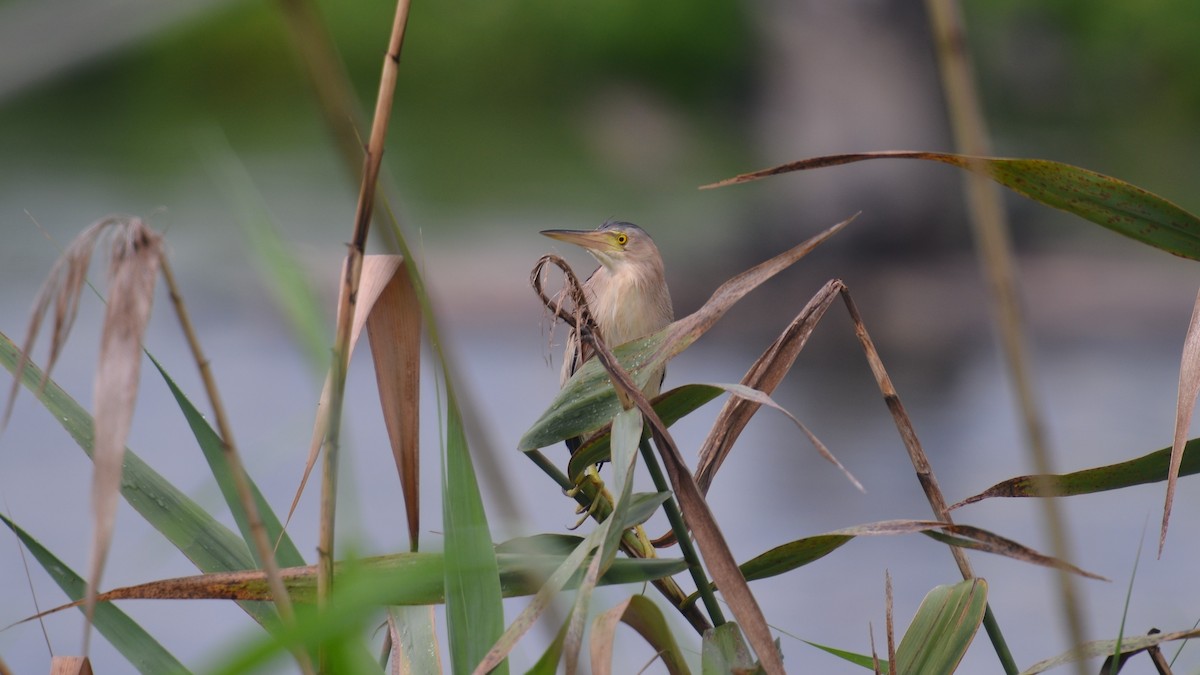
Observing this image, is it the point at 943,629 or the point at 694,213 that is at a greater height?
the point at 694,213

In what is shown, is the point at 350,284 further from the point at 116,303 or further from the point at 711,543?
the point at 711,543

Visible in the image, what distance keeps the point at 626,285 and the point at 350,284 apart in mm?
924

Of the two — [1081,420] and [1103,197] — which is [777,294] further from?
[1103,197]

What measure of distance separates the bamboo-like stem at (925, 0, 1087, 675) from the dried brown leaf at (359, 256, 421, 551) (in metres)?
0.29

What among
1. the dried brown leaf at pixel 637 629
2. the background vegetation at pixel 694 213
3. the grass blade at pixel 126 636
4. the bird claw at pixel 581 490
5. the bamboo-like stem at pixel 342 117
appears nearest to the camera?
the bamboo-like stem at pixel 342 117

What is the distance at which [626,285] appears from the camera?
1.33 meters

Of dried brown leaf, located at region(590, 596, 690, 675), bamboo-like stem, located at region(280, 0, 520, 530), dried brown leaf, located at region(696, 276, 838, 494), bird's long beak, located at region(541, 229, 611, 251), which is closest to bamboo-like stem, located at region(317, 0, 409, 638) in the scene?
bamboo-like stem, located at region(280, 0, 520, 530)

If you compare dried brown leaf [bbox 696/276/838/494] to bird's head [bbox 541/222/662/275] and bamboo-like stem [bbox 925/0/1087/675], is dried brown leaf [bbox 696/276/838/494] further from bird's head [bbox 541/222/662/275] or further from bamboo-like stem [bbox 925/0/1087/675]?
bird's head [bbox 541/222/662/275]

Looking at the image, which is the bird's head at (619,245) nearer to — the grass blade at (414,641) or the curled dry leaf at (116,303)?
the grass blade at (414,641)

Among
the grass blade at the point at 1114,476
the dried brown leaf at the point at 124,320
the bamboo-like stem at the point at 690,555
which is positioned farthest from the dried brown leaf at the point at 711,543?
the dried brown leaf at the point at 124,320

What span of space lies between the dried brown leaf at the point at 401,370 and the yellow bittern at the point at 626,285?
0.66 meters

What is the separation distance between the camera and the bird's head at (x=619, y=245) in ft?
4.52

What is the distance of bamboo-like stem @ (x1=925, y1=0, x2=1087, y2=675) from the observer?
1.15 ft

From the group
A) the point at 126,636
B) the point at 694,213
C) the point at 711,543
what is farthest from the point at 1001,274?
the point at 694,213
